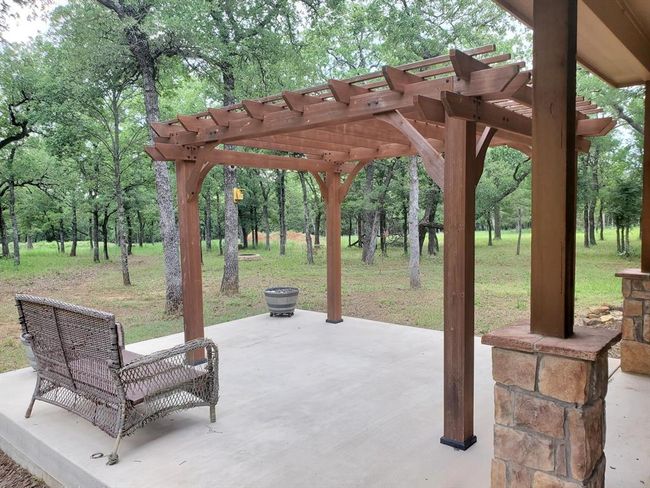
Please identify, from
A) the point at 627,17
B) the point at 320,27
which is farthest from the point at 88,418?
the point at 320,27

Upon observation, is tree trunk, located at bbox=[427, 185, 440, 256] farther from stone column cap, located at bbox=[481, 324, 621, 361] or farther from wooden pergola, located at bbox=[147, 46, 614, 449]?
stone column cap, located at bbox=[481, 324, 621, 361]

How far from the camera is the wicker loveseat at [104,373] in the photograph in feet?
9.30

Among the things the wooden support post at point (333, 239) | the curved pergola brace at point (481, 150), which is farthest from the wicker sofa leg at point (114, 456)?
the wooden support post at point (333, 239)

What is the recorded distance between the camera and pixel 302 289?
10445mm

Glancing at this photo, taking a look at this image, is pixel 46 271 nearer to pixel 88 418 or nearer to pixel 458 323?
pixel 88 418

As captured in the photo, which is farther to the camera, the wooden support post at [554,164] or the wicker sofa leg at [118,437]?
the wicker sofa leg at [118,437]

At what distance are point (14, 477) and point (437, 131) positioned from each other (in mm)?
4747

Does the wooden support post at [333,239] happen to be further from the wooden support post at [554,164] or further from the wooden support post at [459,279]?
the wooden support post at [554,164]

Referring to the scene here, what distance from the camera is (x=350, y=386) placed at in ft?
13.4

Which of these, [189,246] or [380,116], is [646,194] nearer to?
[380,116]

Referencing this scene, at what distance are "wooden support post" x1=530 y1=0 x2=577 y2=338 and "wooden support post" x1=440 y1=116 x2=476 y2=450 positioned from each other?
110 cm

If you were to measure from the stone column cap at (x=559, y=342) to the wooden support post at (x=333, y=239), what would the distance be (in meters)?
4.53

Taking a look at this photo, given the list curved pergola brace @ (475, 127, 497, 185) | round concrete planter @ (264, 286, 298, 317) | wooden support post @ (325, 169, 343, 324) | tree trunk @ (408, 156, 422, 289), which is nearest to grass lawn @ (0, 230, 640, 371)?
tree trunk @ (408, 156, 422, 289)

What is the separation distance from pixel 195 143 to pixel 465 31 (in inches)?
284
